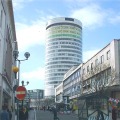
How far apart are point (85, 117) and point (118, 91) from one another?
38.7 metres

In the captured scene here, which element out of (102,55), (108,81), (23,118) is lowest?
(23,118)

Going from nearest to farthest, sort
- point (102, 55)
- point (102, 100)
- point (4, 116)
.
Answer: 1. point (4, 116)
2. point (102, 100)
3. point (102, 55)

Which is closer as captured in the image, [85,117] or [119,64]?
[85,117]

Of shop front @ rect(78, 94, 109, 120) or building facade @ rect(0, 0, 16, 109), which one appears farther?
building facade @ rect(0, 0, 16, 109)

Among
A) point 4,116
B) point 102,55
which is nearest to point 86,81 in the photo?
point 102,55

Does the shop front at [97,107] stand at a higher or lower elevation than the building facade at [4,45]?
lower

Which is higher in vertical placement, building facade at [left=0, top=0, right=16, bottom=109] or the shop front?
building facade at [left=0, top=0, right=16, bottom=109]

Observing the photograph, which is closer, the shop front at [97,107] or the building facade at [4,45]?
the shop front at [97,107]

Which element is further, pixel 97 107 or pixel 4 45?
pixel 4 45

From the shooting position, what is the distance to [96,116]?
Result: 884 inches

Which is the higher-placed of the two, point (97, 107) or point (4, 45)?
point (4, 45)

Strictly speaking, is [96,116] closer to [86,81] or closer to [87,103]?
[87,103]

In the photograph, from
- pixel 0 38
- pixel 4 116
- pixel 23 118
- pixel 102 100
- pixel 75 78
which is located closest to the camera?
pixel 4 116

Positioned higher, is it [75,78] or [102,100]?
[75,78]
